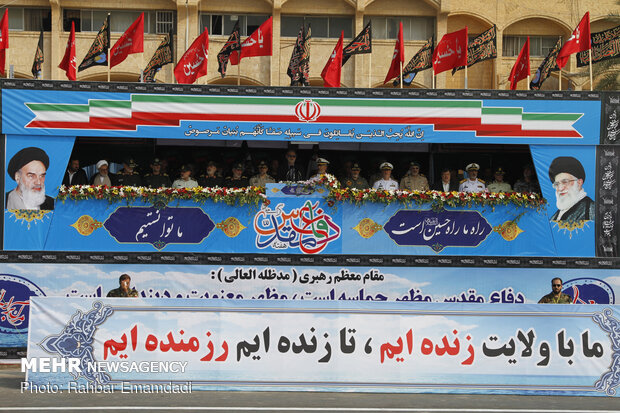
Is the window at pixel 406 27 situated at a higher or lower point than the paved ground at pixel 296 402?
higher

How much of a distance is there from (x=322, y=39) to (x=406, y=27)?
4460 mm

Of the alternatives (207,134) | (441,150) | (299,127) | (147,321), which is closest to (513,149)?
(441,150)

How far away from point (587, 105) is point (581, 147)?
78 cm

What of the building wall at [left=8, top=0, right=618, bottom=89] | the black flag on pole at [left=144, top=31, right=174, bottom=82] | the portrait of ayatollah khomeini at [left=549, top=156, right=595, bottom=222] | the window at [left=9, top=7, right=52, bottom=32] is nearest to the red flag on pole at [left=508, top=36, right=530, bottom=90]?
the portrait of ayatollah khomeini at [left=549, top=156, right=595, bottom=222]

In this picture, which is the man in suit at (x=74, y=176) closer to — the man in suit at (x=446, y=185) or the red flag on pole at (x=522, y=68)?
the man in suit at (x=446, y=185)

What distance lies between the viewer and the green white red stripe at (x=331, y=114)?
46.9 feet

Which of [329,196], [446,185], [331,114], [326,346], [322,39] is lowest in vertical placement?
[326,346]

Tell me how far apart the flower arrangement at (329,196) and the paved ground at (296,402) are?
13.1 ft

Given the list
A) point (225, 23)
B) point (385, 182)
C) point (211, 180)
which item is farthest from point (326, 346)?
point (225, 23)

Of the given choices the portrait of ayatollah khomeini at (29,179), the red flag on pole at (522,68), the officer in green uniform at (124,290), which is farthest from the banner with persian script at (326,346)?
the red flag on pole at (522,68)

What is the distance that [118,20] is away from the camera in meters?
39.9

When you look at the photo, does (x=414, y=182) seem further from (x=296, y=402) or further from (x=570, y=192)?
(x=296, y=402)

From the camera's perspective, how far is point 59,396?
34.9 feet

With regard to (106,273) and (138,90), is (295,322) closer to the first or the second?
(106,273)
